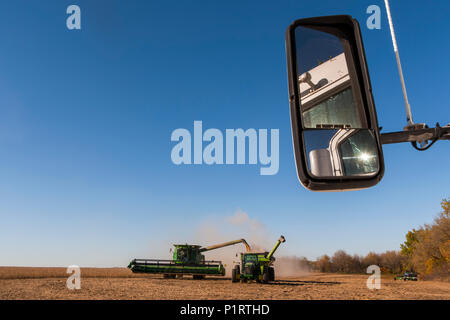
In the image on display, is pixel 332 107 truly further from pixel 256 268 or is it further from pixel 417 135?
pixel 256 268

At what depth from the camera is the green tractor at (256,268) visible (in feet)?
84.5

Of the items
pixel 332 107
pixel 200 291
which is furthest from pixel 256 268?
pixel 332 107

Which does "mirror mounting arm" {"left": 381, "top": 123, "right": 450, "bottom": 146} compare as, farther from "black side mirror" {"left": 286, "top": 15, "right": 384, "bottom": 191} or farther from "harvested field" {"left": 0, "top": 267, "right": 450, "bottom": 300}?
"harvested field" {"left": 0, "top": 267, "right": 450, "bottom": 300}

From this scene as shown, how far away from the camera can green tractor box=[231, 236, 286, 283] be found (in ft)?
84.5

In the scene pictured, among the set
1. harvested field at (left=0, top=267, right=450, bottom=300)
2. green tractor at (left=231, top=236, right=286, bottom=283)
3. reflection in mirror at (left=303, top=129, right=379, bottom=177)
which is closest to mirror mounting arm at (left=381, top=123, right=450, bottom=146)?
reflection in mirror at (left=303, top=129, right=379, bottom=177)

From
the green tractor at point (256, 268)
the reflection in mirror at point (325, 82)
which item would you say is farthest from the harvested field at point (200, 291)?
the reflection in mirror at point (325, 82)

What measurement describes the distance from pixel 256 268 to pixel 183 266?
29.8 feet

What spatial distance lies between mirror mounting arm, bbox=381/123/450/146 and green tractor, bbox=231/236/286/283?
26.4 meters

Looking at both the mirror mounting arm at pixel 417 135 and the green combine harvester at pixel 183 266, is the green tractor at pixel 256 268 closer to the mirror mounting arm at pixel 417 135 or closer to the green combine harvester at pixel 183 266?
the green combine harvester at pixel 183 266

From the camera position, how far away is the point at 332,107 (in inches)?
53.0

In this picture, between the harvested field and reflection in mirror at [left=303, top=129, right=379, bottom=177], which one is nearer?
reflection in mirror at [left=303, top=129, right=379, bottom=177]
